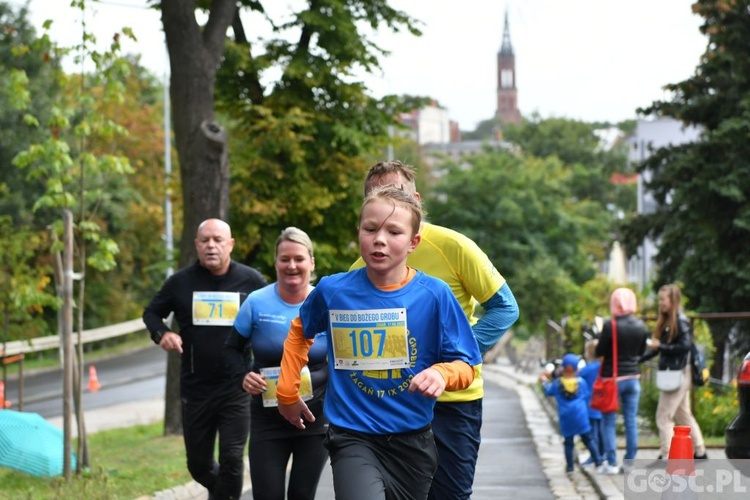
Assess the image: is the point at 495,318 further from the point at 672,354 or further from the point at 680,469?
the point at 672,354

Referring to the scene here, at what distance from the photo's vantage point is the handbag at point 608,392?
12266 mm

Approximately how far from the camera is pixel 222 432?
901 centimetres

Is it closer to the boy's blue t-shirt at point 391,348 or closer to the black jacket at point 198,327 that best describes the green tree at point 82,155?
the black jacket at point 198,327

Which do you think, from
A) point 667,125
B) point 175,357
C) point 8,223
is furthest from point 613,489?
point 667,125

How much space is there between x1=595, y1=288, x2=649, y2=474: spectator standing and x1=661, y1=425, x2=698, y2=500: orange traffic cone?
5263 mm

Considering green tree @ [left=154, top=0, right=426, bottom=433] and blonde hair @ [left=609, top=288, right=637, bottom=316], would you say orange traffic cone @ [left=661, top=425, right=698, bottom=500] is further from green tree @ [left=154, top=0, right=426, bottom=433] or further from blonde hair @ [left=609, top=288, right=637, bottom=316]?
green tree @ [left=154, top=0, right=426, bottom=433]

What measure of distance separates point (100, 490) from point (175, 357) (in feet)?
22.5

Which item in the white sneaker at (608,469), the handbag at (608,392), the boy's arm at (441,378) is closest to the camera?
the boy's arm at (441,378)

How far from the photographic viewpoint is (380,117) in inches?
969

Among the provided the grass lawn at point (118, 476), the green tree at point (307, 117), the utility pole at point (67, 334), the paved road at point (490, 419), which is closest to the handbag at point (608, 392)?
the paved road at point (490, 419)

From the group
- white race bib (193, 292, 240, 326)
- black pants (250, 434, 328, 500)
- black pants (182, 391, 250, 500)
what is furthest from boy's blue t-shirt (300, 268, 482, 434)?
white race bib (193, 292, 240, 326)

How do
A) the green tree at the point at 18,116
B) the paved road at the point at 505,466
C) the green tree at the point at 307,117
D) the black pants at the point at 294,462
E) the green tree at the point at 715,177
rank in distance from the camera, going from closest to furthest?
1. the black pants at the point at 294,462
2. the paved road at the point at 505,466
3. the green tree at the point at 307,117
4. the green tree at the point at 715,177
5. the green tree at the point at 18,116

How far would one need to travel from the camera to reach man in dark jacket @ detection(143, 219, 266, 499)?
8977mm

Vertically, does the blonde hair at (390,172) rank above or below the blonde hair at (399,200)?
above
